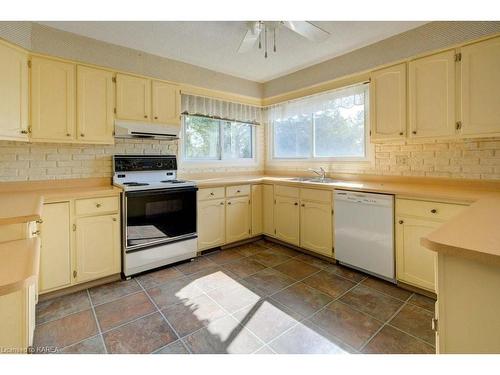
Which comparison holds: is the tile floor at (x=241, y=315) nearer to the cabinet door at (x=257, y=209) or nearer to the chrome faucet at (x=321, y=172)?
the cabinet door at (x=257, y=209)

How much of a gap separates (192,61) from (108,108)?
1.28m

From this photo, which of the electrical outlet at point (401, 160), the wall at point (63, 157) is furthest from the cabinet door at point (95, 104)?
the electrical outlet at point (401, 160)

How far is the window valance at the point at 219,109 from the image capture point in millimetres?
3566

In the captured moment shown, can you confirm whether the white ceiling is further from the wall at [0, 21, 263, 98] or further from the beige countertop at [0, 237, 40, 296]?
the beige countertop at [0, 237, 40, 296]

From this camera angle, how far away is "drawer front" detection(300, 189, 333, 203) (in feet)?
9.61

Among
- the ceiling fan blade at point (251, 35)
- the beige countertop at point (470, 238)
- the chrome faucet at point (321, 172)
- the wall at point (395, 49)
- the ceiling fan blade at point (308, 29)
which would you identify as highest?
the wall at point (395, 49)

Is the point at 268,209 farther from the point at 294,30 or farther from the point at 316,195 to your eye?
the point at 294,30

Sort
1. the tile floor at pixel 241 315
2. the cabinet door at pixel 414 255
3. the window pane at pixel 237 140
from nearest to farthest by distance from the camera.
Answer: the tile floor at pixel 241 315, the cabinet door at pixel 414 255, the window pane at pixel 237 140

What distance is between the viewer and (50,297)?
2.26 m

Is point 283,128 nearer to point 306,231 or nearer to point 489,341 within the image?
point 306,231

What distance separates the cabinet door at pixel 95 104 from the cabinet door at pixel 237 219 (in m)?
1.57

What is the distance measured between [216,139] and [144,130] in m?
1.29

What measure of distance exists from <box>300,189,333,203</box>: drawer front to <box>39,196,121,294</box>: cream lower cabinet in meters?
2.01

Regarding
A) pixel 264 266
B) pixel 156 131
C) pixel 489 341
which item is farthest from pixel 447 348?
pixel 156 131
